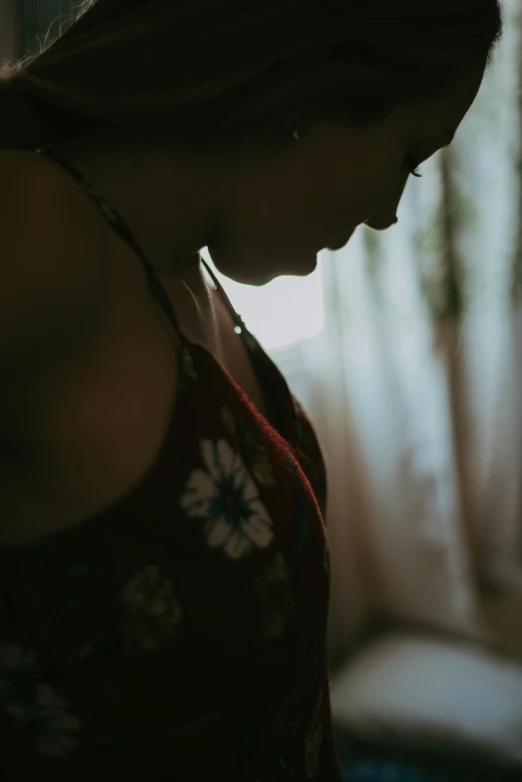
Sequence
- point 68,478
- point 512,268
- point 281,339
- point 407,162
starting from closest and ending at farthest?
point 68,478 → point 407,162 → point 281,339 → point 512,268

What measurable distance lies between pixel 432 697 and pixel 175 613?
1161 mm

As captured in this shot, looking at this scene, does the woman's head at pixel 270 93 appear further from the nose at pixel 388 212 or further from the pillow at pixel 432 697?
the pillow at pixel 432 697

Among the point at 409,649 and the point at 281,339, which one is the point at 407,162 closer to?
the point at 281,339

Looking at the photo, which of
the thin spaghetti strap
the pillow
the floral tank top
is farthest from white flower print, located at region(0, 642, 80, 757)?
the pillow

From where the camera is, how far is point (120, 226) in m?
0.44

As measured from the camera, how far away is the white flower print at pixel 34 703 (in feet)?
1.45

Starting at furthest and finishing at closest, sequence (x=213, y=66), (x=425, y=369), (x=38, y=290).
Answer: (x=425, y=369), (x=213, y=66), (x=38, y=290)

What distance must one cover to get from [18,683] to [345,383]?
1106 millimetres

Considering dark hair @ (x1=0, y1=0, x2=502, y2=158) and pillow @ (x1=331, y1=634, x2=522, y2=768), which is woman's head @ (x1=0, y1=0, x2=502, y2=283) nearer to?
dark hair @ (x1=0, y1=0, x2=502, y2=158)

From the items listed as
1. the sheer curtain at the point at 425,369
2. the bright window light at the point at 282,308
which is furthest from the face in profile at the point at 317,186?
the sheer curtain at the point at 425,369

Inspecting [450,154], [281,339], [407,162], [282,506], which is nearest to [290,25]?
[407,162]

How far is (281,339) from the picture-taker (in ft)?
4.42

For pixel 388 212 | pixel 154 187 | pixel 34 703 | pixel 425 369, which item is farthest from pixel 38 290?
pixel 425 369

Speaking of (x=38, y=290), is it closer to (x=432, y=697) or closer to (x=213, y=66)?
(x=213, y=66)
